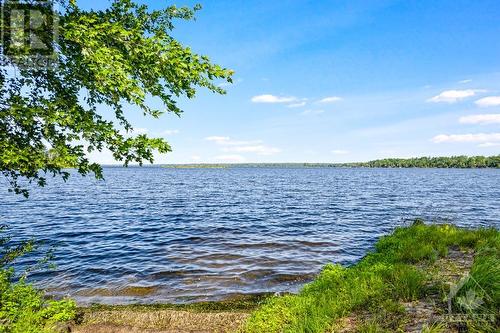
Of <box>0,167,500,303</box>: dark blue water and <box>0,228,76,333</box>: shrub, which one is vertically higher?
<box>0,228,76,333</box>: shrub

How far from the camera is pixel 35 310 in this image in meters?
8.80

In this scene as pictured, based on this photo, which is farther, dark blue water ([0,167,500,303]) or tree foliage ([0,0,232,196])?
dark blue water ([0,167,500,303])

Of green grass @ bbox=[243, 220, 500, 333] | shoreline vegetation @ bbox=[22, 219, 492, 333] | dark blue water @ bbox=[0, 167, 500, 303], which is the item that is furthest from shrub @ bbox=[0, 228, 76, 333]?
green grass @ bbox=[243, 220, 500, 333]

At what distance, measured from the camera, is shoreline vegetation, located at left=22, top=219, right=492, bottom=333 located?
266 inches

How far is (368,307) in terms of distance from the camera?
8203 mm

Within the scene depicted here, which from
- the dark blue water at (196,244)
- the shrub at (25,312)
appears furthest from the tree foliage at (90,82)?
the dark blue water at (196,244)

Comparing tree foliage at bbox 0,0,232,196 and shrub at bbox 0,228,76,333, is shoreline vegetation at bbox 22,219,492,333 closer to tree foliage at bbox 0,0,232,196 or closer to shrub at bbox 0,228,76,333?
shrub at bbox 0,228,76,333

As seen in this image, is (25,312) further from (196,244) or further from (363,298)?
(196,244)

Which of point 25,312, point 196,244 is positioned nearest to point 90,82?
point 25,312

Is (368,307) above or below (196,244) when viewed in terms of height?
above

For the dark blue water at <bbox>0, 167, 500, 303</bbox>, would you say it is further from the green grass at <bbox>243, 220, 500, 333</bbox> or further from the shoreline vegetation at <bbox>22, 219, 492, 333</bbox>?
the green grass at <bbox>243, 220, 500, 333</bbox>

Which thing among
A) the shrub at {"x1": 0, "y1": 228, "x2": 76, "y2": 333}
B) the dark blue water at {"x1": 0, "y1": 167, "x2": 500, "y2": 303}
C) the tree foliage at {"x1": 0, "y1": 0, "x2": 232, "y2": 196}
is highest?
the tree foliage at {"x1": 0, "y1": 0, "x2": 232, "y2": 196}

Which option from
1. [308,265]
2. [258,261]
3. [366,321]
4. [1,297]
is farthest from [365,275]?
[1,297]

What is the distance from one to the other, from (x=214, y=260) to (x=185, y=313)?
742cm
